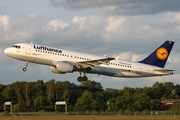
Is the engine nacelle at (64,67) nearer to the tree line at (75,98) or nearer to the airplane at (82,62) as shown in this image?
the airplane at (82,62)

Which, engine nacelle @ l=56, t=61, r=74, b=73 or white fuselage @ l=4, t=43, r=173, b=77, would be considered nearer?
white fuselage @ l=4, t=43, r=173, b=77

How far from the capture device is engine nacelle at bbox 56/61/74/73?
232 feet

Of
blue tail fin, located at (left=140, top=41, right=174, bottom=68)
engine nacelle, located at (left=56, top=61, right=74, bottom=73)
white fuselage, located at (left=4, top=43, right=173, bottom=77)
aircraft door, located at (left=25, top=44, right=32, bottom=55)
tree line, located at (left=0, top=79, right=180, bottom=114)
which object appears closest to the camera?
aircraft door, located at (left=25, top=44, right=32, bottom=55)

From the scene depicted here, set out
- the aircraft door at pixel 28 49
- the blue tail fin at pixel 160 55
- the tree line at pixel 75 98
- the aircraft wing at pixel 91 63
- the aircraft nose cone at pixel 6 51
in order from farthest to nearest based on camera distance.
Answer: the tree line at pixel 75 98, the blue tail fin at pixel 160 55, the aircraft nose cone at pixel 6 51, the aircraft wing at pixel 91 63, the aircraft door at pixel 28 49

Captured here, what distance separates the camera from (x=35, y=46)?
231ft

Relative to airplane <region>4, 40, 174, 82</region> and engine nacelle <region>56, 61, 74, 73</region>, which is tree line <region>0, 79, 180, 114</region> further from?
engine nacelle <region>56, 61, 74, 73</region>

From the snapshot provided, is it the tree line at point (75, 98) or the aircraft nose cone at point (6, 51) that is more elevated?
the aircraft nose cone at point (6, 51)

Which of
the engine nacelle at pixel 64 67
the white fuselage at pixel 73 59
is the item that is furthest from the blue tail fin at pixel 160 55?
the engine nacelle at pixel 64 67

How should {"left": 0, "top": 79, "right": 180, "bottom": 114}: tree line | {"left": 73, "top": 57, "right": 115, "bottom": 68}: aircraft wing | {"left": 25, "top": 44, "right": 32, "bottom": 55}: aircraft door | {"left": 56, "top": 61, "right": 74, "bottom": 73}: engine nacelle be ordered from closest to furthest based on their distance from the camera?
{"left": 25, "top": 44, "right": 32, "bottom": 55}: aircraft door
{"left": 56, "top": 61, "right": 74, "bottom": 73}: engine nacelle
{"left": 73, "top": 57, "right": 115, "bottom": 68}: aircraft wing
{"left": 0, "top": 79, "right": 180, "bottom": 114}: tree line

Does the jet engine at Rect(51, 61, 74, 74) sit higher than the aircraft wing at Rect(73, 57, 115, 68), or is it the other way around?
the aircraft wing at Rect(73, 57, 115, 68)

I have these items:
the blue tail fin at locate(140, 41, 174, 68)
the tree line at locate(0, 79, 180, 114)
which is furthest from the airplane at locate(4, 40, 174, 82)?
the tree line at locate(0, 79, 180, 114)

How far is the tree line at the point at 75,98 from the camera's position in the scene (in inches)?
4547

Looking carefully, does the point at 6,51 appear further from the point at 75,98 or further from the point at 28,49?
the point at 75,98

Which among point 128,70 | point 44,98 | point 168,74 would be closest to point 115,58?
point 128,70
